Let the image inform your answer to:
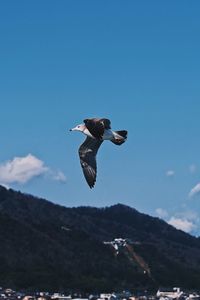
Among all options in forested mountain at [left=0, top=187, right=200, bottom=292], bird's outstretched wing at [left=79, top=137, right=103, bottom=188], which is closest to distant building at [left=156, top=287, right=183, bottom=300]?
forested mountain at [left=0, top=187, right=200, bottom=292]

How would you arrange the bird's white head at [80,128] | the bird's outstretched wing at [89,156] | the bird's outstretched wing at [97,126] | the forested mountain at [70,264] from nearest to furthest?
the bird's outstretched wing at [97,126], the bird's white head at [80,128], the bird's outstretched wing at [89,156], the forested mountain at [70,264]

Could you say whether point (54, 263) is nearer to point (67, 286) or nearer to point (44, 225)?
point (67, 286)

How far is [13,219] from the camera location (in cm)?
19075

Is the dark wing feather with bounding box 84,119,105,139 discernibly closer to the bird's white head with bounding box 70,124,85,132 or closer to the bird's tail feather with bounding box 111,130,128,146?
the bird's tail feather with bounding box 111,130,128,146

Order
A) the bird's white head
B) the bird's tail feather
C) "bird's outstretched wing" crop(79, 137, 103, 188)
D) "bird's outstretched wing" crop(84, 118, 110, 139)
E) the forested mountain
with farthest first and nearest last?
1. the forested mountain
2. "bird's outstretched wing" crop(79, 137, 103, 188)
3. the bird's white head
4. "bird's outstretched wing" crop(84, 118, 110, 139)
5. the bird's tail feather

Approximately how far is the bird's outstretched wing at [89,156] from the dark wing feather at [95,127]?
33.6 inches

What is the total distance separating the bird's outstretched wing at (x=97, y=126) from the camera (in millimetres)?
17672

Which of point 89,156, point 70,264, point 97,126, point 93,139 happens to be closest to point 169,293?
point 70,264

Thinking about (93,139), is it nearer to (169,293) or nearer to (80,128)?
(80,128)

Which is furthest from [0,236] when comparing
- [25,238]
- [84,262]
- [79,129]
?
[79,129]

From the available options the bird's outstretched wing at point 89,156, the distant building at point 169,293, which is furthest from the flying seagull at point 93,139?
the distant building at point 169,293

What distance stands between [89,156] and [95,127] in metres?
2.00

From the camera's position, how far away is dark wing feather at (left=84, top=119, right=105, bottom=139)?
17.7 m

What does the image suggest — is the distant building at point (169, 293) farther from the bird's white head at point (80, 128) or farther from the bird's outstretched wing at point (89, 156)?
the bird's white head at point (80, 128)
